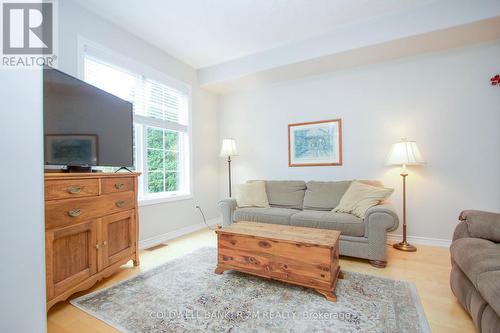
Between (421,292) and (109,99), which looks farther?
(109,99)

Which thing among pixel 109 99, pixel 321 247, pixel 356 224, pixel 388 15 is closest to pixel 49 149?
pixel 109 99

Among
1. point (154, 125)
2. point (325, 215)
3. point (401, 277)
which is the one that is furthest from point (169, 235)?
point (401, 277)

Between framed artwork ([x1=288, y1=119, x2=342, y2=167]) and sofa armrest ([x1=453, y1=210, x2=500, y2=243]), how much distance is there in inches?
71.0

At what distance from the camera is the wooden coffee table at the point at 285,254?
1.74 meters

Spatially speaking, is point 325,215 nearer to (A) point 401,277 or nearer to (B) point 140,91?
(A) point 401,277

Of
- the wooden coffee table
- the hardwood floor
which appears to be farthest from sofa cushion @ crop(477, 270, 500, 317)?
the wooden coffee table

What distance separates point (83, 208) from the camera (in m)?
1.78

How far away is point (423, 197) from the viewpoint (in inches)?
116

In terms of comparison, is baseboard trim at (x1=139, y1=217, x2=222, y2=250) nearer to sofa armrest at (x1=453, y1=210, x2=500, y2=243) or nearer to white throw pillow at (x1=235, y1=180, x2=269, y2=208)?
white throw pillow at (x1=235, y1=180, x2=269, y2=208)

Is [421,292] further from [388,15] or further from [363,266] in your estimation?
[388,15]

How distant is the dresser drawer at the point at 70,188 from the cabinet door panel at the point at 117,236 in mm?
280

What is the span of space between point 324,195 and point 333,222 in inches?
24.8

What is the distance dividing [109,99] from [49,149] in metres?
0.75

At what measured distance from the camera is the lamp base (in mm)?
2725
